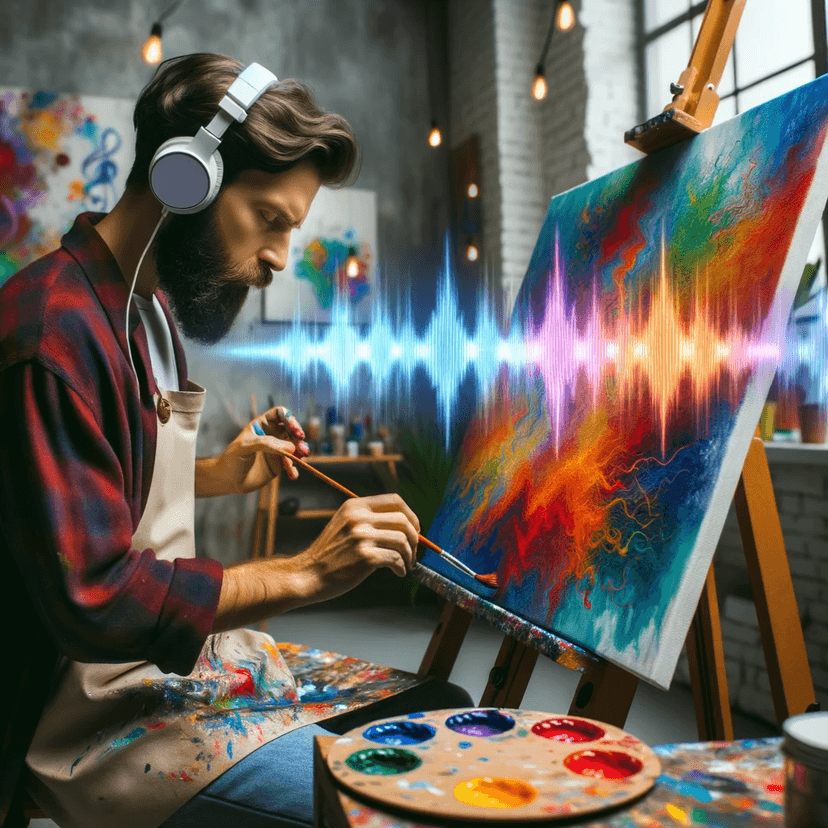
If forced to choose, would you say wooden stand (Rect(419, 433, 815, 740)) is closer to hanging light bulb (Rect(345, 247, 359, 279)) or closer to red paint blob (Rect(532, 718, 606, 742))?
red paint blob (Rect(532, 718, 606, 742))

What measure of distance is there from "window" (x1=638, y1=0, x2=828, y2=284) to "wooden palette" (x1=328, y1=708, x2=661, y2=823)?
1.96 m

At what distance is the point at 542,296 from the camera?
1.26 meters

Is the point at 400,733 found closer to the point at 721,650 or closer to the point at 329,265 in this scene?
the point at 721,650

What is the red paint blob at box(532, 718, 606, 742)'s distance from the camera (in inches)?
23.1

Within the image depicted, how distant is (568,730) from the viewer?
1.96ft

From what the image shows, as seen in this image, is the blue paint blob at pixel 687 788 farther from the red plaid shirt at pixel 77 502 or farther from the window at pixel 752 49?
the window at pixel 752 49

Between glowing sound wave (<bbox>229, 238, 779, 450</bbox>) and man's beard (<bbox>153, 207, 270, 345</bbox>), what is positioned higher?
man's beard (<bbox>153, 207, 270, 345</bbox>)

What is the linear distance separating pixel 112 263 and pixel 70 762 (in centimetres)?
57

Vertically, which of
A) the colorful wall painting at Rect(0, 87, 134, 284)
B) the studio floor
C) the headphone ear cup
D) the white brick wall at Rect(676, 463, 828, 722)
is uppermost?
the colorful wall painting at Rect(0, 87, 134, 284)

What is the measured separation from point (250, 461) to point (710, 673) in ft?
2.56

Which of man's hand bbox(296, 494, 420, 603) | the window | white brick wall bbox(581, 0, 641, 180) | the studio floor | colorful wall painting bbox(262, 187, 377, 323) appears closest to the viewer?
man's hand bbox(296, 494, 420, 603)

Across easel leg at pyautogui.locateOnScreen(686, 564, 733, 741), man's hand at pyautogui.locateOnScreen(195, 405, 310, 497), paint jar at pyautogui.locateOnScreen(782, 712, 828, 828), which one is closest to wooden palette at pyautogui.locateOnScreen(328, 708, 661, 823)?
paint jar at pyautogui.locateOnScreen(782, 712, 828, 828)

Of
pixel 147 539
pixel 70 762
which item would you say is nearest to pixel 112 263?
pixel 147 539

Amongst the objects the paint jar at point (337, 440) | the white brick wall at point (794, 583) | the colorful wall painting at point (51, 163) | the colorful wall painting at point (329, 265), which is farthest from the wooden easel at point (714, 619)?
the colorful wall painting at point (51, 163)
